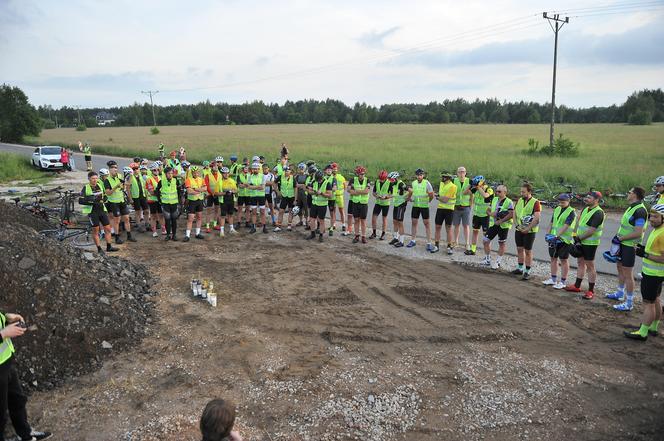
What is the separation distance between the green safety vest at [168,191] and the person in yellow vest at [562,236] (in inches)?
377

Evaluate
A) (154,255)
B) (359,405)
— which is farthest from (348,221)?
(359,405)

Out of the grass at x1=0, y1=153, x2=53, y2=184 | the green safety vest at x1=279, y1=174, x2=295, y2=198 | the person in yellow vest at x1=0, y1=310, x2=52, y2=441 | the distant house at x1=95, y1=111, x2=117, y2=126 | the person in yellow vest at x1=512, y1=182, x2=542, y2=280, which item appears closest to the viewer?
the person in yellow vest at x1=0, y1=310, x2=52, y2=441

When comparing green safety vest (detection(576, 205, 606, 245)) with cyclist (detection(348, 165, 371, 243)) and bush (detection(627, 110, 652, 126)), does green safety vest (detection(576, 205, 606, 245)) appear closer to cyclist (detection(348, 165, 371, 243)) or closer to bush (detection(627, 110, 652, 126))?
cyclist (detection(348, 165, 371, 243))

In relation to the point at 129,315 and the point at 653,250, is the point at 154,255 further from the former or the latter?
the point at 653,250

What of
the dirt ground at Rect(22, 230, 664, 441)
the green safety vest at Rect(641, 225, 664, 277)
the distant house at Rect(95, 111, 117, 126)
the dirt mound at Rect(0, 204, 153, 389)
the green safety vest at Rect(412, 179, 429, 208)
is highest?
the distant house at Rect(95, 111, 117, 126)

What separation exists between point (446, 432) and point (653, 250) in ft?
14.9

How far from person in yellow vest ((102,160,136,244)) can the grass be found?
15.7m

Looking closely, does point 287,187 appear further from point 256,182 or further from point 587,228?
point 587,228

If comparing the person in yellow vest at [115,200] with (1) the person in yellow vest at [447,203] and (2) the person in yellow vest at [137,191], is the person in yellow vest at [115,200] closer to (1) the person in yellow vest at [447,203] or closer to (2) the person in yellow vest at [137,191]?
(2) the person in yellow vest at [137,191]

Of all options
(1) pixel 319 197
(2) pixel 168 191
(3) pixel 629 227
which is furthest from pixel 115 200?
(3) pixel 629 227

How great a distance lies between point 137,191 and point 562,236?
11.5 metres

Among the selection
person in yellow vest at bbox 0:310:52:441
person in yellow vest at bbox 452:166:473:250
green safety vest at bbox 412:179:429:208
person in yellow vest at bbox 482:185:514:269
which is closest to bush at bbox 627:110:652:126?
person in yellow vest at bbox 452:166:473:250

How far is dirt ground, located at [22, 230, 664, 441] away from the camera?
17.6 feet

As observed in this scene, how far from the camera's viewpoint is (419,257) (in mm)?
11523
